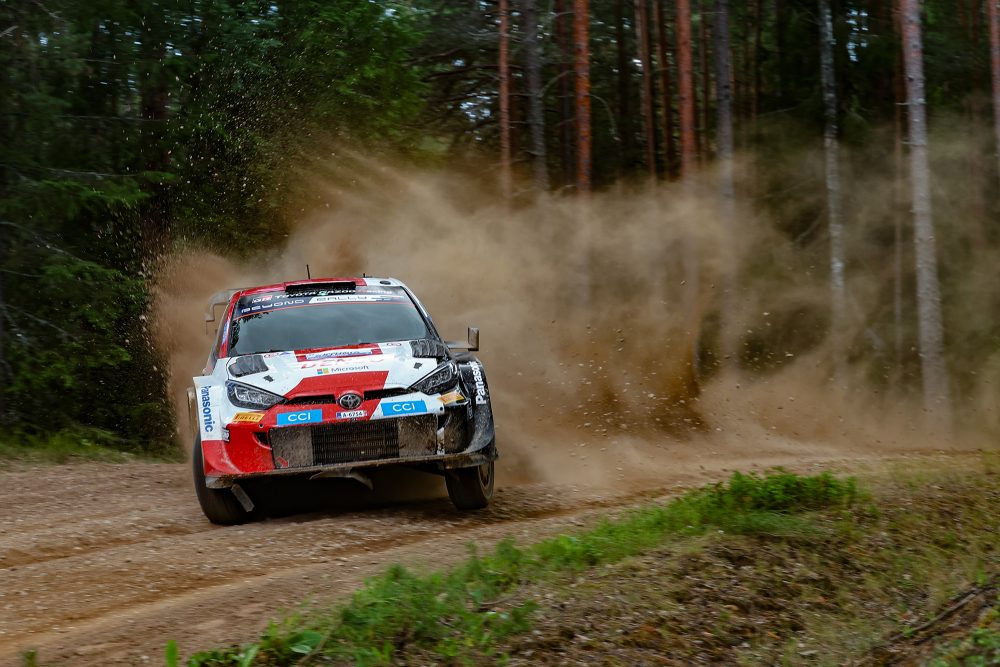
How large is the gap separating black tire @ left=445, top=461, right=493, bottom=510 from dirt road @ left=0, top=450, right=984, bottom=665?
0.44ft

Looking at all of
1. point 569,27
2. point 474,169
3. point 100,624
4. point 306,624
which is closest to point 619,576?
point 306,624

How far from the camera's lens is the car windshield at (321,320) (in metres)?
9.41

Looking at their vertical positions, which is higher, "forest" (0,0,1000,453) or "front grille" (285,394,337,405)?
"forest" (0,0,1000,453)

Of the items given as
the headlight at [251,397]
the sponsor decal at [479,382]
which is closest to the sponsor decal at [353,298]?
the sponsor decal at [479,382]

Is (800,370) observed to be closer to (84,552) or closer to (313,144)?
(313,144)

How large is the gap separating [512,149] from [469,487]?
18634mm

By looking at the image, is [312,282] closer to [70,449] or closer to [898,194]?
[70,449]

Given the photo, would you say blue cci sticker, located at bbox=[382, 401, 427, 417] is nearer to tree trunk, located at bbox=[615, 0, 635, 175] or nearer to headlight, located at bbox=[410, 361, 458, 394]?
headlight, located at bbox=[410, 361, 458, 394]

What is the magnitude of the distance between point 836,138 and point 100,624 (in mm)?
23718

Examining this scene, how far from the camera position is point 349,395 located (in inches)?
325

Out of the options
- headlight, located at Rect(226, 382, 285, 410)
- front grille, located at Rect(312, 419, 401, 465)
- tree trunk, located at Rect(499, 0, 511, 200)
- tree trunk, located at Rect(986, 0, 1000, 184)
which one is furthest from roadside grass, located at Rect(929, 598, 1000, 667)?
tree trunk, located at Rect(986, 0, 1000, 184)

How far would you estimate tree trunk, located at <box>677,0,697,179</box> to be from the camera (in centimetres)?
2241

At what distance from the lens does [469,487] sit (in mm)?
8734

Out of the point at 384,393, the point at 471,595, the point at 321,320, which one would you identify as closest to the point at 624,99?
the point at 321,320
